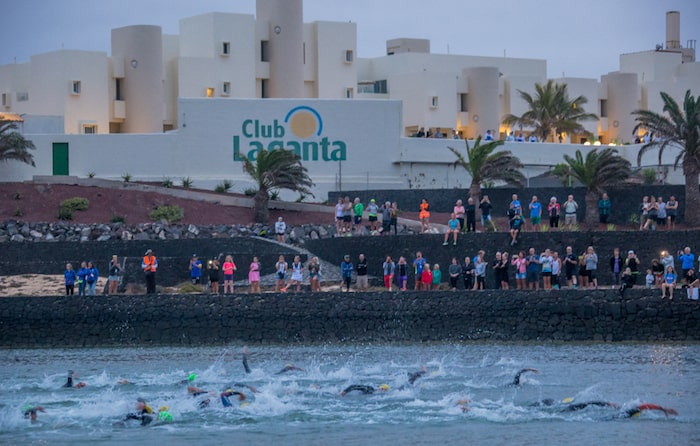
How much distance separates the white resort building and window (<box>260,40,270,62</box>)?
8 cm

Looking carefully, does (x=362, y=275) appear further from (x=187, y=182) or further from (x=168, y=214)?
(x=187, y=182)

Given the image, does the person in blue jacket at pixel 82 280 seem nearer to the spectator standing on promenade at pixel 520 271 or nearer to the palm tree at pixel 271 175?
the spectator standing on promenade at pixel 520 271

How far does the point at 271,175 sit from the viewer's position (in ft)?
175

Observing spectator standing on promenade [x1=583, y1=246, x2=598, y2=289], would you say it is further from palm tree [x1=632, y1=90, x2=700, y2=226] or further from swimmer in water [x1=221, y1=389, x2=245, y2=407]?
swimmer in water [x1=221, y1=389, x2=245, y2=407]

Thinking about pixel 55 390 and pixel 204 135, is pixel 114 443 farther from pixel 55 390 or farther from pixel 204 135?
pixel 204 135

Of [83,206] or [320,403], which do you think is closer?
[320,403]

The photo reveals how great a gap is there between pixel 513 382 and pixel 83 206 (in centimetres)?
2728

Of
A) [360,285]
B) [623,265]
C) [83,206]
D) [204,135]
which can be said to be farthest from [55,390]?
[204,135]

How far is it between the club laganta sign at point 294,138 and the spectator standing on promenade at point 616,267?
76.3 ft

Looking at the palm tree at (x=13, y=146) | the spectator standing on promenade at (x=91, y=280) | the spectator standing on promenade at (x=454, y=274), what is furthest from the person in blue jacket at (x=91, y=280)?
the palm tree at (x=13, y=146)

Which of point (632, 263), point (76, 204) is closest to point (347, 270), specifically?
point (632, 263)

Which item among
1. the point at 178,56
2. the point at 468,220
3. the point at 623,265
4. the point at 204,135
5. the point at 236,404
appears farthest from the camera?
the point at 178,56

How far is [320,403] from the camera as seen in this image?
27.9m

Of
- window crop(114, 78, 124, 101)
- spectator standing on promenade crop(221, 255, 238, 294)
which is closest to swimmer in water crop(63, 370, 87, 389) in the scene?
spectator standing on promenade crop(221, 255, 238, 294)
